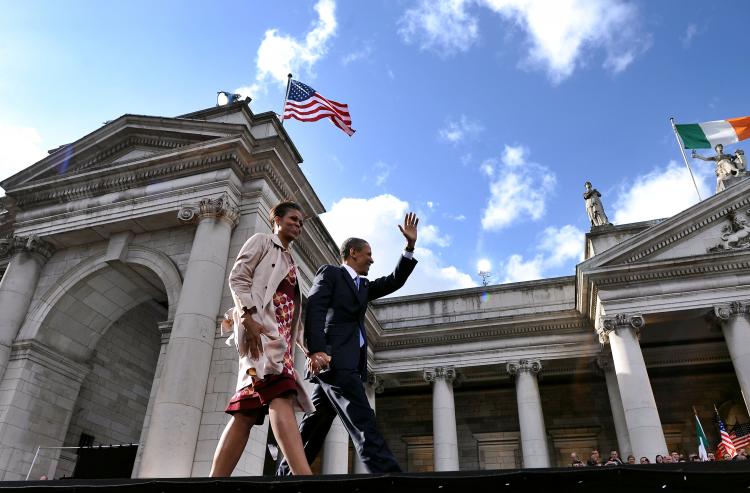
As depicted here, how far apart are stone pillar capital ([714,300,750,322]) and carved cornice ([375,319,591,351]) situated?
475 cm

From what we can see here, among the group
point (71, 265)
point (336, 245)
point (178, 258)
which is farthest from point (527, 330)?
point (71, 265)

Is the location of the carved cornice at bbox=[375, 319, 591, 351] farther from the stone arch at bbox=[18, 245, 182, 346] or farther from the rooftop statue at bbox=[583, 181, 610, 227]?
the stone arch at bbox=[18, 245, 182, 346]

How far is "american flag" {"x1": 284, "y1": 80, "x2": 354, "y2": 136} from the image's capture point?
50.0 ft

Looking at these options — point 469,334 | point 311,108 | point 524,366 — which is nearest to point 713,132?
point 524,366

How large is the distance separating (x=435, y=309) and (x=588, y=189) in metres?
8.28

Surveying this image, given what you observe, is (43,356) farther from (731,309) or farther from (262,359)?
(731,309)

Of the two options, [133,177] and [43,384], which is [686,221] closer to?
[133,177]

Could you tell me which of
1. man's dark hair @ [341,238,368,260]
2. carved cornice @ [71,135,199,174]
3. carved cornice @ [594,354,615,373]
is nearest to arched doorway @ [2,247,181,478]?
carved cornice @ [71,135,199,174]

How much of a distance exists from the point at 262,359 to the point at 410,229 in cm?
167

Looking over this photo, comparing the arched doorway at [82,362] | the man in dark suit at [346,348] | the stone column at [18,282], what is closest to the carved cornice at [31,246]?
the stone column at [18,282]

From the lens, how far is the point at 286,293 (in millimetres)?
4605

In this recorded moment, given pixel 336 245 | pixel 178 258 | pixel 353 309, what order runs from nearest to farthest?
pixel 353 309
pixel 178 258
pixel 336 245

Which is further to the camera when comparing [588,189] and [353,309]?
[588,189]

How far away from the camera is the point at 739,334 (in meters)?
16.9
